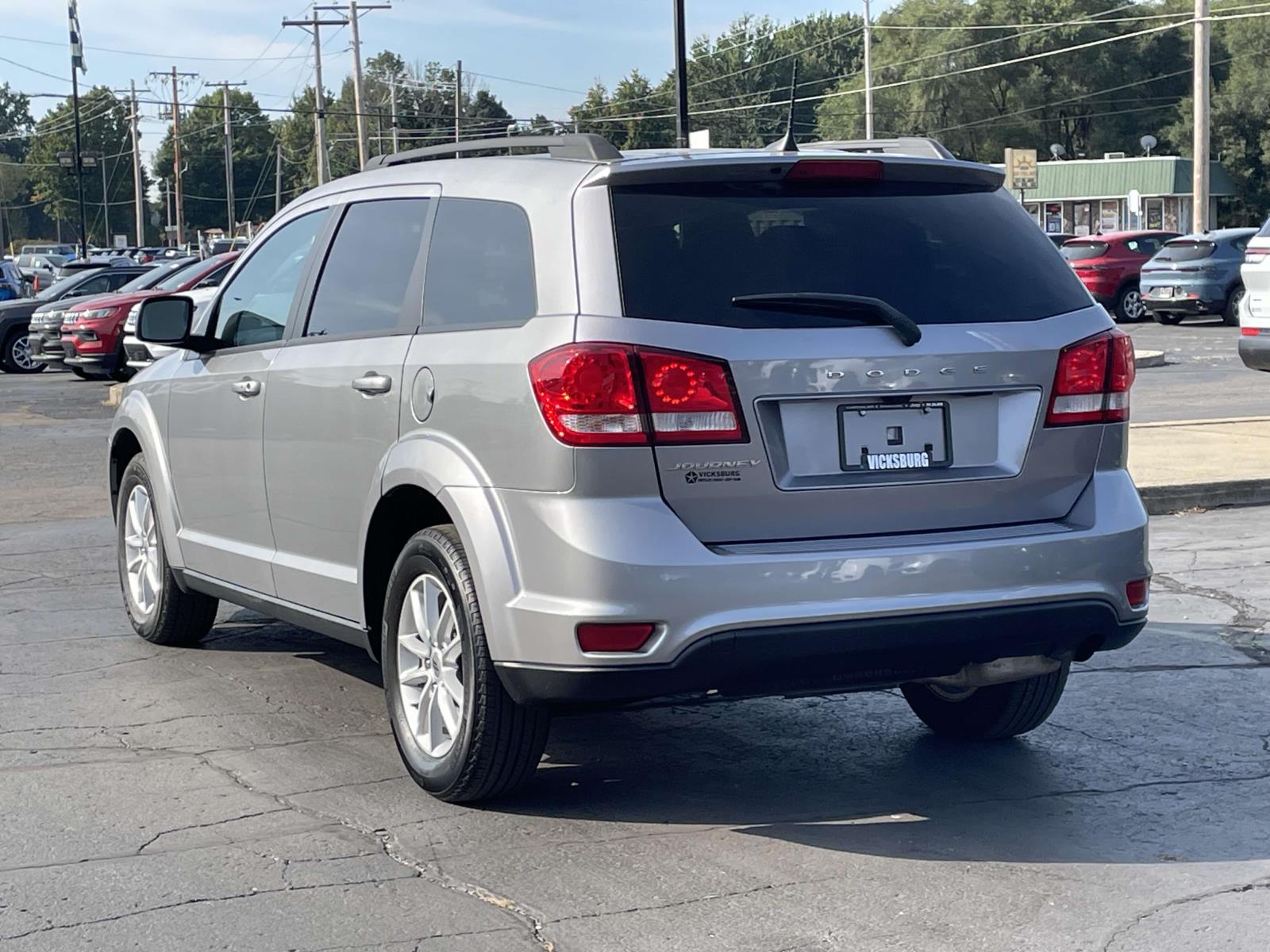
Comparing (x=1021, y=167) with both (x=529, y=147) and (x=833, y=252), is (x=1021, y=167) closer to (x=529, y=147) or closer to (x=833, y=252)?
(x=529, y=147)

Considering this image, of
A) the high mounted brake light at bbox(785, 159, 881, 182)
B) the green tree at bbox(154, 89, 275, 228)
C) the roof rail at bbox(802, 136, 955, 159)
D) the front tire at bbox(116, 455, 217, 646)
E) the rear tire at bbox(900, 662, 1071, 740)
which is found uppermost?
the green tree at bbox(154, 89, 275, 228)

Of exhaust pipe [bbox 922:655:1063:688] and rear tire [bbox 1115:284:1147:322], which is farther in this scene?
rear tire [bbox 1115:284:1147:322]

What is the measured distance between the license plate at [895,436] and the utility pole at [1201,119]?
37618mm

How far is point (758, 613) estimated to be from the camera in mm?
4324

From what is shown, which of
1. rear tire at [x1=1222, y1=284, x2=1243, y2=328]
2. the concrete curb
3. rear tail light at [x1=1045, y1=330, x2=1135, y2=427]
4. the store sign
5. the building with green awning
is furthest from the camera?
the building with green awning

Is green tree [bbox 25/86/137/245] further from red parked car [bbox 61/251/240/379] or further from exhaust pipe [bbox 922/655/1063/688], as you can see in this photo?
exhaust pipe [bbox 922/655/1063/688]

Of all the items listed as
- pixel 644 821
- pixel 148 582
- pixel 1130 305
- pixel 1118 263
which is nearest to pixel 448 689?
pixel 644 821

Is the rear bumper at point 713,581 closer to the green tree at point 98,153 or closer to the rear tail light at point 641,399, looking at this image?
the rear tail light at point 641,399

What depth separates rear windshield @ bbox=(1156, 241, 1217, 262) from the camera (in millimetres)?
31094

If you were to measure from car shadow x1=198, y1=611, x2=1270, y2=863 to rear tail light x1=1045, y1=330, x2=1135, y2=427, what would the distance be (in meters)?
1.12

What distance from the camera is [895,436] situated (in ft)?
Result: 15.0

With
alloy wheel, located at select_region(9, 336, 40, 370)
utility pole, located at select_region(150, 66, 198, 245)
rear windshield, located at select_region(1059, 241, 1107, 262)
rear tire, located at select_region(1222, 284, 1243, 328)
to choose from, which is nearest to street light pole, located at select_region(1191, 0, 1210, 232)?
rear windshield, located at select_region(1059, 241, 1107, 262)

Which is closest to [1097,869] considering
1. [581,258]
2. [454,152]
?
[581,258]

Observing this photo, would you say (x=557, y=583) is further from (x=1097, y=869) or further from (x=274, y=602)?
(x=274, y=602)
